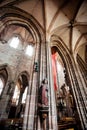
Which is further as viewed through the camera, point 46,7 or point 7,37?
point 7,37

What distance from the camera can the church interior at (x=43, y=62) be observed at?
478 centimetres

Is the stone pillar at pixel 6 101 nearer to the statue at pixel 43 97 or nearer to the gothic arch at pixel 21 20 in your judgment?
the gothic arch at pixel 21 20

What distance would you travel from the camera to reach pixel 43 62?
6.45m

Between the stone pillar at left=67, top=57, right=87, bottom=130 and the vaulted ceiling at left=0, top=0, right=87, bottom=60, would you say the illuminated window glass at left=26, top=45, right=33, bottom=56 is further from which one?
the stone pillar at left=67, top=57, right=87, bottom=130

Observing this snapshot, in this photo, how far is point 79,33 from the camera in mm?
11633

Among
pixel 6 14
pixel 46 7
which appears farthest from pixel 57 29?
pixel 6 14

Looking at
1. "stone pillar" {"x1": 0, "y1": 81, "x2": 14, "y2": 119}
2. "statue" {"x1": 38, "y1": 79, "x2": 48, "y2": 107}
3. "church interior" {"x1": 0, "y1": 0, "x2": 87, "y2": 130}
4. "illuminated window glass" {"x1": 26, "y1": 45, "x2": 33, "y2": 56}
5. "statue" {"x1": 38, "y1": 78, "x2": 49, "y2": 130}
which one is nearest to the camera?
"statue" {"x1": 38, "y1": 78, "x2": 49, "y2": 130}

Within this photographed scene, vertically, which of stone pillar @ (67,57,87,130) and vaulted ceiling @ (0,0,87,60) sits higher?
vaulted ceiling @ (0,0,87,60)

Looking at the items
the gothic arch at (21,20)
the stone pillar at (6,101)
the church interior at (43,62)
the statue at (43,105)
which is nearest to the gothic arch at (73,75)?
the church interior at (43,62)

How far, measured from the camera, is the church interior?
4.78 metres

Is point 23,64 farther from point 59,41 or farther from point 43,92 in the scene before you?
point 43,92

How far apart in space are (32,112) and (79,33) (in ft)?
33.2

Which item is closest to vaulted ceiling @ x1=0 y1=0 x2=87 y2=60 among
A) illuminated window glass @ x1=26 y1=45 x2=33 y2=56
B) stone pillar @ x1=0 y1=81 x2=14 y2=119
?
illuminated window glass @ x1=26 y1=45 x2=33 y2=56

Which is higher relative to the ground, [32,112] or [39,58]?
[39,58]
